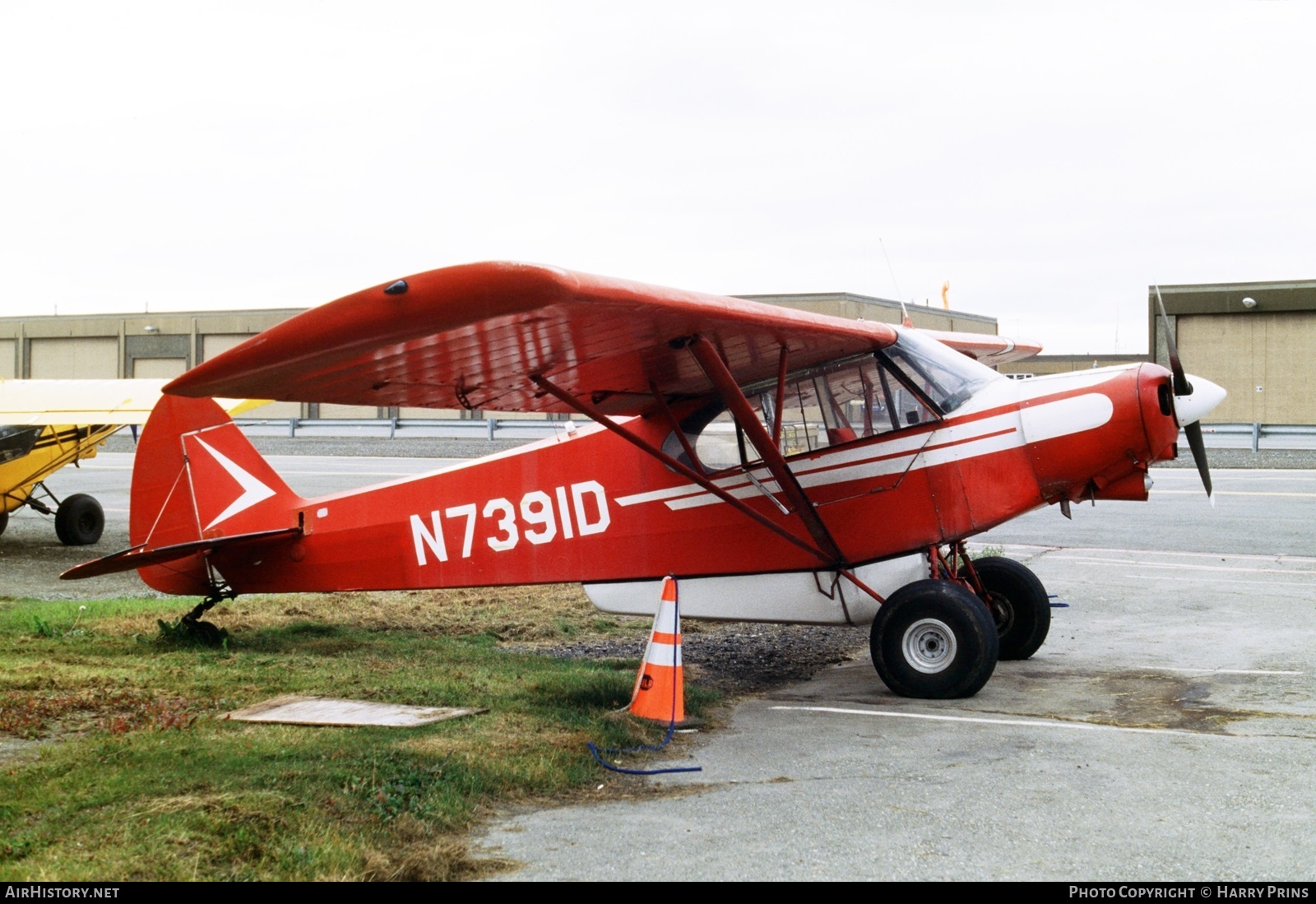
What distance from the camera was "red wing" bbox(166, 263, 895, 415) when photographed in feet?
16.7

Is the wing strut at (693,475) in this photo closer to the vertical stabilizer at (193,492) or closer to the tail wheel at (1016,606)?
the tail wheel at (1016,606)

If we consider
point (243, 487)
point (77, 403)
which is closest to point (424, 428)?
point (77, 403)

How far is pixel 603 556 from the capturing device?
8.49 metres

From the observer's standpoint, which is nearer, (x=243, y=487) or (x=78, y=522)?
(x=243, y=487)

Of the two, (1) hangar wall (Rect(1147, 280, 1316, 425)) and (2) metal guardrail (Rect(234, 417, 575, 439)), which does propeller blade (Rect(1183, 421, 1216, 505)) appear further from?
(1) hangar wall (Rect(1147, 280, 1316, 425))

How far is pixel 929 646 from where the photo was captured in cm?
732

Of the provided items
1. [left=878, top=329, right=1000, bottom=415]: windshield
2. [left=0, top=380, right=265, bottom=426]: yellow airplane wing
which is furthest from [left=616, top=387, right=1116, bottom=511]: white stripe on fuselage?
[left=0, top=380, right=265, bottom=426]: yellow airplane wing

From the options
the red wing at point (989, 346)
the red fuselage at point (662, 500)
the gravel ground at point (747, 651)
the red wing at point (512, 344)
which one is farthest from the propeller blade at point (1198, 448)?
the red wing at point (989, 346)

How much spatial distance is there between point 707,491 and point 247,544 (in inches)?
150

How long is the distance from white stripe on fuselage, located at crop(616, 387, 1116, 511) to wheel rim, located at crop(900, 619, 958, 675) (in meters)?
1.03

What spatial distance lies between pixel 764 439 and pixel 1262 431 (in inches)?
943

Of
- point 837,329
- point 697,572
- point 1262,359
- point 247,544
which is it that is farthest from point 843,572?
point 1262,359

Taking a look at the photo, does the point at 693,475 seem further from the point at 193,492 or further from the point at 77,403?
the point at 77,403
